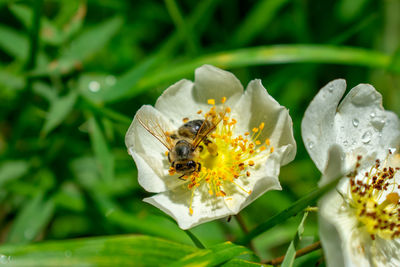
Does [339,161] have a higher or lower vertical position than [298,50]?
lower

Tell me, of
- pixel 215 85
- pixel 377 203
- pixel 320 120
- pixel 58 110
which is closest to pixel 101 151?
pixel 58 110

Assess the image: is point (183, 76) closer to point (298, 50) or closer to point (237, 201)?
point (298, 50)

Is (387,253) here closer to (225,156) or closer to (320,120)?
(320,120)

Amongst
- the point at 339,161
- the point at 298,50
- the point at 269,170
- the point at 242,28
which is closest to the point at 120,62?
the point at 242,28

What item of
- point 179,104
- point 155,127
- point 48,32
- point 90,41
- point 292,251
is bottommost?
point 292,251

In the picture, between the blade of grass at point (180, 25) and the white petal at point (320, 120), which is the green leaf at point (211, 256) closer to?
the white petal at point (320, 120)

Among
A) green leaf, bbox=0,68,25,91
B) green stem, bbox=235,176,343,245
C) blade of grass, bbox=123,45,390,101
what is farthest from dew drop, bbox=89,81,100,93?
green stem, bbox=235,176,343,245

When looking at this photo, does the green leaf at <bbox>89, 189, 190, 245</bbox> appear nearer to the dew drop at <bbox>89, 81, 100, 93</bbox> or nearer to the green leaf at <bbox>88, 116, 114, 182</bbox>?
the green leaf at <bbox>88, 116, 114, 182</bbox>
